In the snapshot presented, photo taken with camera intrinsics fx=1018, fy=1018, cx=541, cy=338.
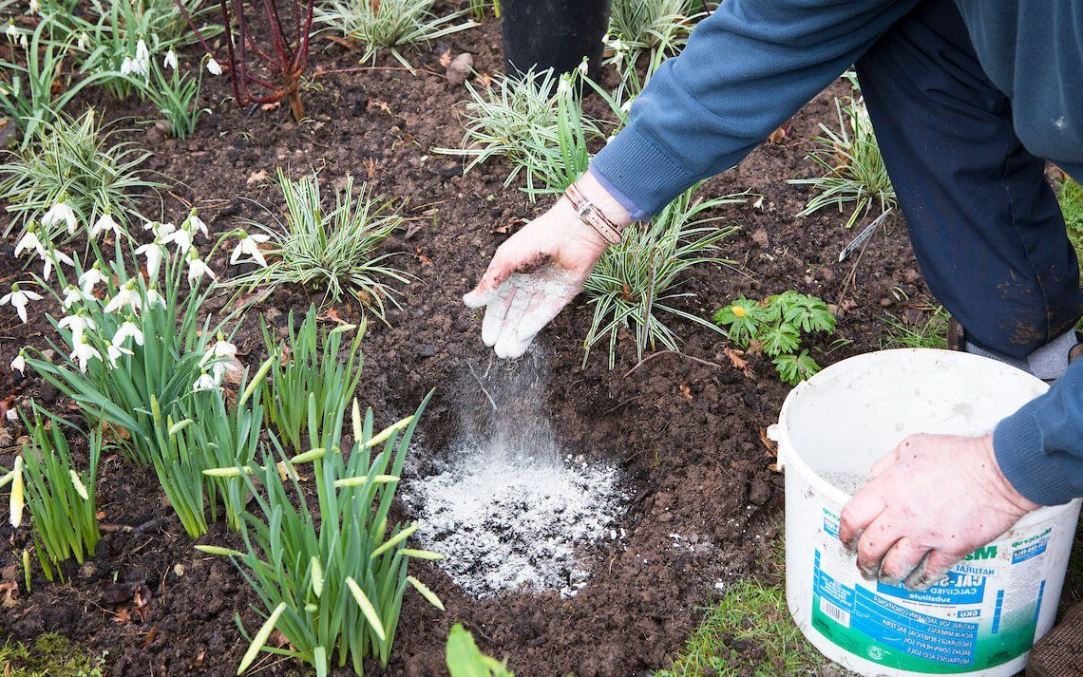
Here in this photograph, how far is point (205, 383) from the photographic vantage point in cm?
190

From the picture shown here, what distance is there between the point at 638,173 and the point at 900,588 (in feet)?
2.86

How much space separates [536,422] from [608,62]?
58.8 inches

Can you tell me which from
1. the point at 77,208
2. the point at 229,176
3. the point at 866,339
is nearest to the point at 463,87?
the point at 229,176

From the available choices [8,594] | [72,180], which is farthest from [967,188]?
[72,180]

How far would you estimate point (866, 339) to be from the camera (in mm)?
2611

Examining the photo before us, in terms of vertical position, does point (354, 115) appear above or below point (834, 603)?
above

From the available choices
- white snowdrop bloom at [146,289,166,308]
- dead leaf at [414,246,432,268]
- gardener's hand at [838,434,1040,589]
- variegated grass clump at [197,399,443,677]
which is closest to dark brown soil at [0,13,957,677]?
dead leaf at [414,246,432,268]

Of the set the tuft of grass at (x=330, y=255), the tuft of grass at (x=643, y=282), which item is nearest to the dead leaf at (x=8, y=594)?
the tuft of grass at (x=330, y=255)

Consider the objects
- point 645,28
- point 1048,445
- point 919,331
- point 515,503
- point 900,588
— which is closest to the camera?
point 1048,445

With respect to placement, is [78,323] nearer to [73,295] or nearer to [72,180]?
[73,295]

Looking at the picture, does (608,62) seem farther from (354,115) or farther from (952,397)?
(952,397)

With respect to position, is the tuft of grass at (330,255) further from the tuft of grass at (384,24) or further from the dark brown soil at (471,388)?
the tuft of grass at (384,24)

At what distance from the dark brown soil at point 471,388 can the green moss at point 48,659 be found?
0.02 metres

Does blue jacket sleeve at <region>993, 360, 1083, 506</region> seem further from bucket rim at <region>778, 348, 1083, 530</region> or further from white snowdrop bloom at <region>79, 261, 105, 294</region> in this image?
white snowdrop bloom at <region>79, 261, 105, 294</region>
